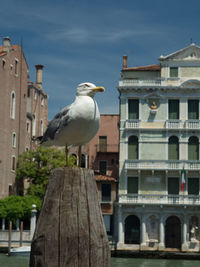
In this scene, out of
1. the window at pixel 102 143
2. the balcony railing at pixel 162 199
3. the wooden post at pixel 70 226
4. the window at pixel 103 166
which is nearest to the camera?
the wooden post at pixel 70 226

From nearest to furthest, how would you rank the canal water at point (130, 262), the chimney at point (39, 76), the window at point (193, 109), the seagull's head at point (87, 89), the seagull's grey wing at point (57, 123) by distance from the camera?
the seagull's head at point (87, 89), the seagull's grey wing at point (57, 123), the canal water at point (130, 262), the window at point (193, 109), the chimney at point (39, 76)

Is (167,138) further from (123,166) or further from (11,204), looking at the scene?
(11,204)

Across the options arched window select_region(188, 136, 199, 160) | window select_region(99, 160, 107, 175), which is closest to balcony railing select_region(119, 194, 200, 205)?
arched window select_region(188, 136, 199, 160)

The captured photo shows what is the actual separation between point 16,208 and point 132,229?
26.6 feet

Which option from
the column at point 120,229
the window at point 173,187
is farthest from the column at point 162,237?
the column at point 120,229

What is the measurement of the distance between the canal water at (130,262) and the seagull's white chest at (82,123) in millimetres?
24453

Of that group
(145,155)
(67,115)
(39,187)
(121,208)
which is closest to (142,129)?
(145,155)

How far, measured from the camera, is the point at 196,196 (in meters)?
37.0

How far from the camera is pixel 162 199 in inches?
1465

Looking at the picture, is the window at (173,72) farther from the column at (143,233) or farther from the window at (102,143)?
the window at (102,143)

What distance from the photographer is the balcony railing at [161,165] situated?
122ft

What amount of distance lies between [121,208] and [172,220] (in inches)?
144

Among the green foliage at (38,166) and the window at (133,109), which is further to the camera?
the green foliage at (38,166)

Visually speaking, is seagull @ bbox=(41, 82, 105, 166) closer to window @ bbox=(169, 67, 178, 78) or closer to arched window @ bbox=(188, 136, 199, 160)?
arched window @ bbox=(188, 136, 199, 160)
